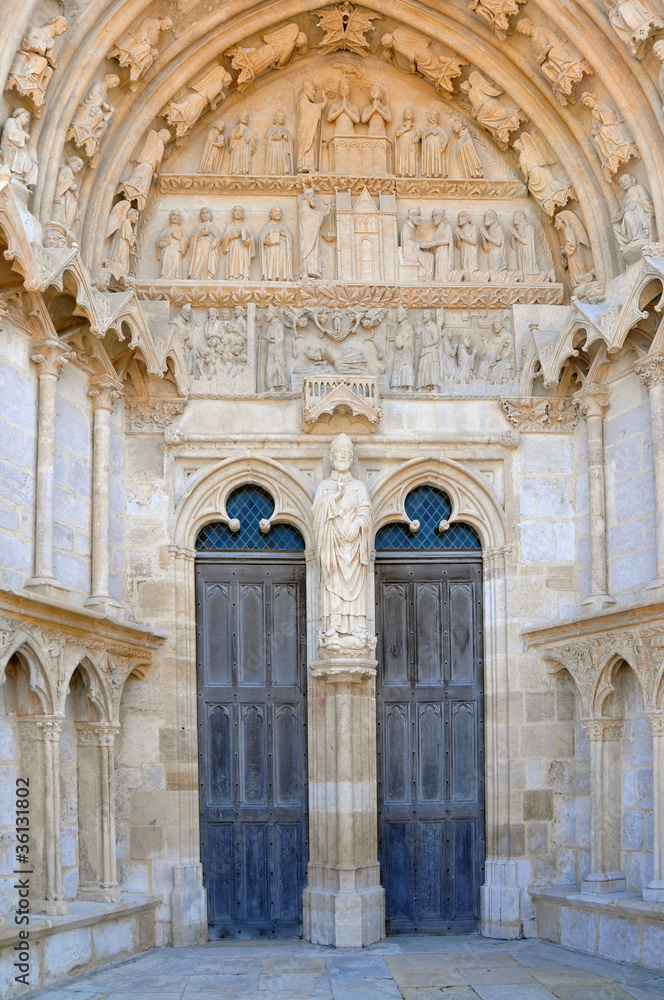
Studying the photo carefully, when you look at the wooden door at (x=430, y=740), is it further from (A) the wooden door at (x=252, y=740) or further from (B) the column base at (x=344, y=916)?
(A) the wooden door at (x=252, y=740)

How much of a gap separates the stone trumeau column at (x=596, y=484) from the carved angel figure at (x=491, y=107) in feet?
8.62

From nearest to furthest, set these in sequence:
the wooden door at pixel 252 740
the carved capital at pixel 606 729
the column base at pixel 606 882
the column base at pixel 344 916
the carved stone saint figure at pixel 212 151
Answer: the column base at pixel 606 882 < the carved capital at pixel 606 729 < the column base at pixel 344 916 < the wooden door at pixel 252 740 < the carved stone saint figure at pixel 212 151

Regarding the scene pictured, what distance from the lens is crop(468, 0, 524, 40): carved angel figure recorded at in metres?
11.5

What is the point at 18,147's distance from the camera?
32.9ft

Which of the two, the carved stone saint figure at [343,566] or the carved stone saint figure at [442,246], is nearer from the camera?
the carved stone saint figure at [343,566]

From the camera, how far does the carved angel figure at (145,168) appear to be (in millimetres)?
11625

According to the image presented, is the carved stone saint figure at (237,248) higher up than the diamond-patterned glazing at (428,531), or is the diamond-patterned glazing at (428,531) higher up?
the carved stone saint figure at (237,248)

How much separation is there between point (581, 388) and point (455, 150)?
2.66 meters

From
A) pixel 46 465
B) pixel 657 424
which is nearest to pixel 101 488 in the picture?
pixel 46 465

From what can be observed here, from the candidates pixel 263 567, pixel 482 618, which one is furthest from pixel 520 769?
pixel 263 567

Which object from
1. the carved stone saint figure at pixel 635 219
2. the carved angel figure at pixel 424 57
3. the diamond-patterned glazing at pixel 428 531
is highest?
the carved angel figure at pixel 424 57

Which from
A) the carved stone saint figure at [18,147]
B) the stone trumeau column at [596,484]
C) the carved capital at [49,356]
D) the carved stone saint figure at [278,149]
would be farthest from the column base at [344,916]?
the carved stone saint figure at [278,149]

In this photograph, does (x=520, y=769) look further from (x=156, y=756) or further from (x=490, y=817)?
(x=156, y=756)

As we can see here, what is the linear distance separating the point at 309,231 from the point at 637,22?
3404mm
